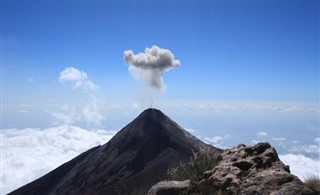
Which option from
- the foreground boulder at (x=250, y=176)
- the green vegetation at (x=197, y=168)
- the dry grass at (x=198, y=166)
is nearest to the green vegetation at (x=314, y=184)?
the foreground boulder at (x=250, y=176)

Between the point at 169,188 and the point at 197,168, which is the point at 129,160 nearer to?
the point at 197,168

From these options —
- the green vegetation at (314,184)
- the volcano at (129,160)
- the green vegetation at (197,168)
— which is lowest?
the green vegetation at (314,184)

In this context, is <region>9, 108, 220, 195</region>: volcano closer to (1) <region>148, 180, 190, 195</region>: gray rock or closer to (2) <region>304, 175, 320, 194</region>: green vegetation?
(1) <region>148, 180, 190, 195</region>: gray rock

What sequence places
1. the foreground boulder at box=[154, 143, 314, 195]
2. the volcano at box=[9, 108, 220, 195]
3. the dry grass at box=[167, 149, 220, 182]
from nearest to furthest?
the foreground boulder at box=[154, 143, 314, 195] → the dry grass at box=[167, 149, 220, 182] → the volcano at box=[9, 108, 220, 195]

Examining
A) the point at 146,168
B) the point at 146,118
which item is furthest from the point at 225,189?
the point at 146,118

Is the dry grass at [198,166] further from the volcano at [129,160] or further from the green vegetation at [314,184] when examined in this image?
the volcano at [129,160]

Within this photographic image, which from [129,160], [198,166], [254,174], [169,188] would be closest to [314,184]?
[254,174]

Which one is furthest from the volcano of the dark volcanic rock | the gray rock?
the gray rock

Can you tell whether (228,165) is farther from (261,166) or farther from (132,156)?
(132,156)
